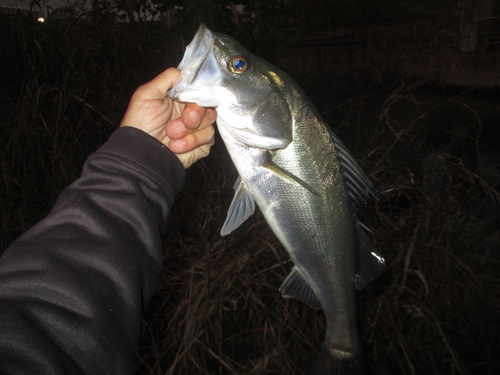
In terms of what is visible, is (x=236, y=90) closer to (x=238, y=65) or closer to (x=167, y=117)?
(x=238, y=65)

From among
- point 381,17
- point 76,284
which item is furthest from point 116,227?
point 381,17

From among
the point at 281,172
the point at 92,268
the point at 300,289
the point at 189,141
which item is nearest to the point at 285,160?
the point at 281,172

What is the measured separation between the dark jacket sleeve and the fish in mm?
328

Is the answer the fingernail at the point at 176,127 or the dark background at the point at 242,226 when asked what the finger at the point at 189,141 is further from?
the dark background at the point at 242,226

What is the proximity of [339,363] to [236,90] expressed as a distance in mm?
1326

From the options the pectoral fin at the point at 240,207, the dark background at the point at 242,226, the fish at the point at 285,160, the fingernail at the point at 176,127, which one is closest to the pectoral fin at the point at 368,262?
the fish at the point at 285,160

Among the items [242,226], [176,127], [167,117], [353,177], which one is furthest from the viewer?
[242,226]

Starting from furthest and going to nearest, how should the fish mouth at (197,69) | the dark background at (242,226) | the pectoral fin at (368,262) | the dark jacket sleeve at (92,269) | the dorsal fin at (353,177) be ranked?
the dark background at (242,226), the pectoral fin at (368,262), the dorsal fin at (353,177), the fish mouth at (197,69), the dark jacket sleeve at (92,269)

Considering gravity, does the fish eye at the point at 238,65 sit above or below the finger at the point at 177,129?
above

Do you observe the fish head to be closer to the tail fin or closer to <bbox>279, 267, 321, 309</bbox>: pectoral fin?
<bbox>279, 267, 321, 309</bbox>: pectoral fin

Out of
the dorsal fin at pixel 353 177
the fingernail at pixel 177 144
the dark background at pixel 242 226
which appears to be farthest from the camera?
the dark background at pixel 242 226

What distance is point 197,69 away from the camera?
3.89ft

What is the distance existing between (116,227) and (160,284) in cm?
163

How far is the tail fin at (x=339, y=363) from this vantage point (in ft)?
4.79
